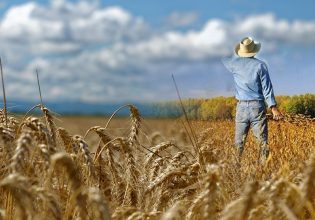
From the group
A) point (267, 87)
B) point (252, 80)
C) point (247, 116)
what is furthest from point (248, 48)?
point (247, 116)

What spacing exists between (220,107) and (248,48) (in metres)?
1.87

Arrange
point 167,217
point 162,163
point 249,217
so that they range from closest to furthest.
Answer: point 167,217, point 249,217, point 162,163

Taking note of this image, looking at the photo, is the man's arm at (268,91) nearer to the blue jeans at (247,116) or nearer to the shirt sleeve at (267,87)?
the shirt sleeve at (267,87)

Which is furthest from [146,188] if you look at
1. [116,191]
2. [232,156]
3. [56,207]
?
[56,207]

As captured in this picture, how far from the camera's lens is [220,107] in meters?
8.87

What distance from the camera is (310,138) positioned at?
597 centimetres

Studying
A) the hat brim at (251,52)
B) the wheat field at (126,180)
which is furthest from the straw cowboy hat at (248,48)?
the wheat field at (126,180)

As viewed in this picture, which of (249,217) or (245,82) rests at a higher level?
(245,82)

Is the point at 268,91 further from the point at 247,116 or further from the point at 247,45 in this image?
the point at 247,45

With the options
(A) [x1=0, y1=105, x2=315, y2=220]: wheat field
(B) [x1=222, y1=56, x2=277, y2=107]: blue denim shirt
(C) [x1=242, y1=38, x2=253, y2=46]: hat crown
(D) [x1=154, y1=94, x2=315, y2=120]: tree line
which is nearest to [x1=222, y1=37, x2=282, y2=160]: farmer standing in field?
(B) [x1=222, y1=56, x2=277, y2=107]: blue denim shirt

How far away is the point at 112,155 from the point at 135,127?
1.20 feet

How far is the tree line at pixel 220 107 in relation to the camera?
8.41 metres

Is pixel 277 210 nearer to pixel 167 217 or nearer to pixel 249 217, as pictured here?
pixel 249 217

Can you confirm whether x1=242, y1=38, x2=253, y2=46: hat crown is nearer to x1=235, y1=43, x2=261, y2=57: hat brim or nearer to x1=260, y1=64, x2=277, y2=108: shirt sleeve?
x1=235, y1=43, x2=261, y2=57: hat brim
